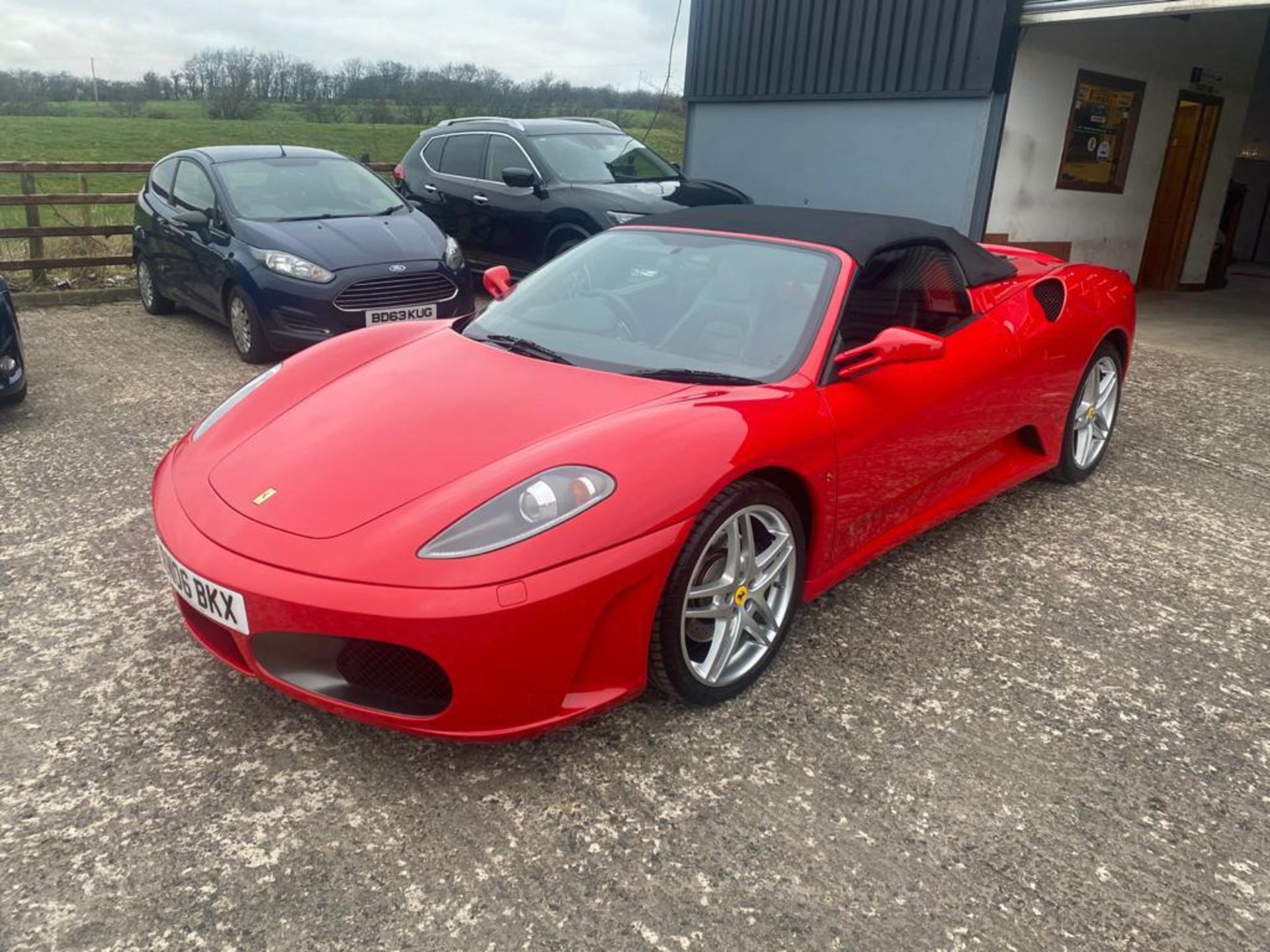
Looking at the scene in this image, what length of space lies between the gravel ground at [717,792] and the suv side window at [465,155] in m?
6.34

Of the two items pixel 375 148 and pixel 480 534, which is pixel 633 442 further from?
pixel 375 148

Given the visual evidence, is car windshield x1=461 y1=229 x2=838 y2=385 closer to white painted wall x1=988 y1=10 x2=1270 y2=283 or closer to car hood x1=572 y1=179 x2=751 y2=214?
car hood x1=572 y1=179 x2=751 y2=214

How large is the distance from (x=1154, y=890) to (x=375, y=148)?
3010cm

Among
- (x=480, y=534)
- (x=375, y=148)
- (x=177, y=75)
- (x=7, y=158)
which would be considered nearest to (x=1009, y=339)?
(x=480, y=534)

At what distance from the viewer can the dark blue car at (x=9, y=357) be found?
491 cm

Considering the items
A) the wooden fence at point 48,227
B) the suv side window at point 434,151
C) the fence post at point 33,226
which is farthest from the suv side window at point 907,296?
the fence post at point 33,226

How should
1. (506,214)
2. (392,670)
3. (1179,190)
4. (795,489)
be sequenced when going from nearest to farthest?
(392,670), (795,489), (506,214), (1179,190)

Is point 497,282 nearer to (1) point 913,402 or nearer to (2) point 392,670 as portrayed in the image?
(1) point 913,402

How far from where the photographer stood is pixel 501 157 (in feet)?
29.0

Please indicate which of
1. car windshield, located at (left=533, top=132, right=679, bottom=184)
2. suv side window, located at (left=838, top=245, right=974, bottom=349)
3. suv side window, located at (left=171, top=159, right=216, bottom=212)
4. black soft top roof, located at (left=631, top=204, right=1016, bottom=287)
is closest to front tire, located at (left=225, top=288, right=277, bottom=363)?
suv side window, located at (left=171, top=159, right=216, bottom=212)

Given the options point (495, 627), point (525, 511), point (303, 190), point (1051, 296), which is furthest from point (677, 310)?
point (303, 190)

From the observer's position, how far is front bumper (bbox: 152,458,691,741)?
2.07 metres

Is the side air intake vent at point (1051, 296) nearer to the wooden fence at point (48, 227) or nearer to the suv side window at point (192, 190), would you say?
the suv side window at point (192, 190)

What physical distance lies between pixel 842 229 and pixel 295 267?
4163 mm
